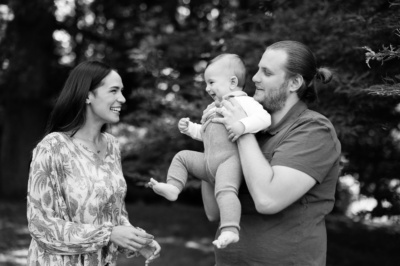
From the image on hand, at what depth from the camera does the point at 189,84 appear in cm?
633

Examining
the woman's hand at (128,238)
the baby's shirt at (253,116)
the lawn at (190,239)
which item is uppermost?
the baby's shirt at (253,116)

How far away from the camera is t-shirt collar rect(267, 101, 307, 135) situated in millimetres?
2787

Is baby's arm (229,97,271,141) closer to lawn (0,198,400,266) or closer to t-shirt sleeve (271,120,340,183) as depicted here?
t-shirt sleeve (271,120,340,183)

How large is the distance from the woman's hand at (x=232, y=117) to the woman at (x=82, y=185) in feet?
2.44

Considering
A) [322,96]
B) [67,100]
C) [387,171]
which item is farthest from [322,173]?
[387,171]

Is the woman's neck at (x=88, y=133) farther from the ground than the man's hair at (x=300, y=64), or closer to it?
closer to it

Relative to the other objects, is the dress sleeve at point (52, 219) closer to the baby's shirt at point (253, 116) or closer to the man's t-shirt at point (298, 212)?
the man's t-shirt at point (298, 212)

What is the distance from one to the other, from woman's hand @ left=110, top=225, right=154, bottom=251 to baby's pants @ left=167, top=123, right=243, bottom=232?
0.37m

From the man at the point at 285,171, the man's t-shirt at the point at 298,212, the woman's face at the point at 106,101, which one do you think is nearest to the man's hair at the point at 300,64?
the man at the point at 285,171

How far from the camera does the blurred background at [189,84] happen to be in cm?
465

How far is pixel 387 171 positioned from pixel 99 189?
129 inches

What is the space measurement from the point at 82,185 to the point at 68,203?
12 cm

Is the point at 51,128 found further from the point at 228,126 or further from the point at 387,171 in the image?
the point at 387,171

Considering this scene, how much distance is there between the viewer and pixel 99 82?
3.32m
